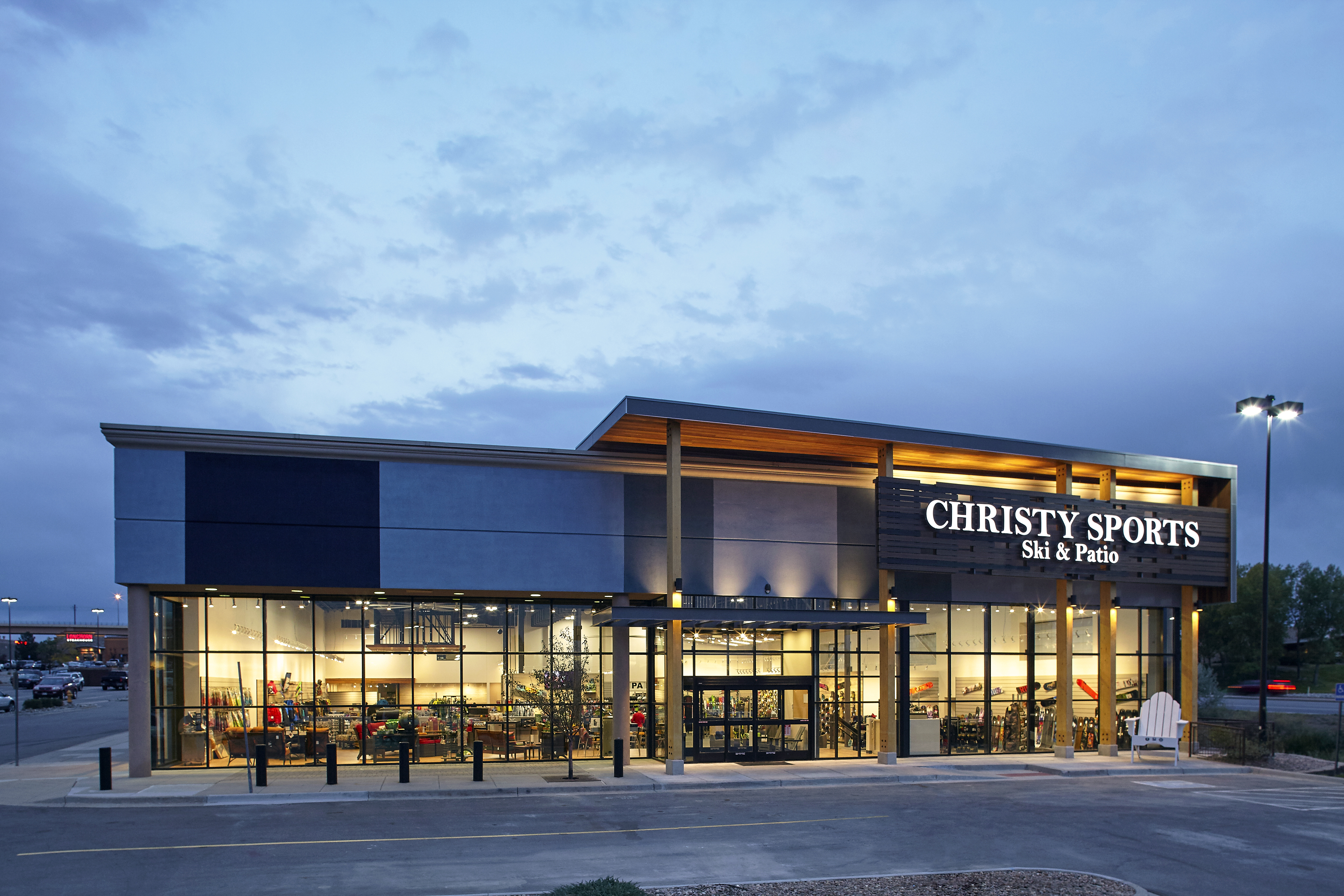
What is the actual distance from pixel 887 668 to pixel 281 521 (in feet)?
51.6

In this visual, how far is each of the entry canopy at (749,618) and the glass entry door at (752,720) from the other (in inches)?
67.1

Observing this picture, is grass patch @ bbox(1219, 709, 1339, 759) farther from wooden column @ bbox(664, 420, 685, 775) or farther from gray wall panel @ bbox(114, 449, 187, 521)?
gray wall panel @ bbox(114, 449, 187, 521)

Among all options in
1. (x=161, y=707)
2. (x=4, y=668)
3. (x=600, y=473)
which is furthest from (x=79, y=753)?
(x=4, y=668)

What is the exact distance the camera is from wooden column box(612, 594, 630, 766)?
85.6ft

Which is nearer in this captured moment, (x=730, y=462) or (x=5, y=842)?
(x=5, y=842)

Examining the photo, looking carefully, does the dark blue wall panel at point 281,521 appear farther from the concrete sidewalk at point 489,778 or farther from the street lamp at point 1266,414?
the street lamp at point 1266,414

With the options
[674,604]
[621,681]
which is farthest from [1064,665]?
[621,681]

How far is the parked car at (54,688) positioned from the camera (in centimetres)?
5725

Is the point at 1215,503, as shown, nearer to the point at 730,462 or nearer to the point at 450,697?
the point at 730,462

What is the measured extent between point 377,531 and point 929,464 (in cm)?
1560

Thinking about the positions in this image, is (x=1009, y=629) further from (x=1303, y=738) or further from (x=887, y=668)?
(x=1303, y=738)

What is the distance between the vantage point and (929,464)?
29.3 m

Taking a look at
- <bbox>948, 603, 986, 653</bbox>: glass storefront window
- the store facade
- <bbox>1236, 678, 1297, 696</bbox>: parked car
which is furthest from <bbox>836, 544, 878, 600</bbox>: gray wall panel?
<bbox>1236, 678, 1297, 696</bbox>: parked car

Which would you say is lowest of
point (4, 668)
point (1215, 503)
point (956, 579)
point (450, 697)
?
point (4, 668)
